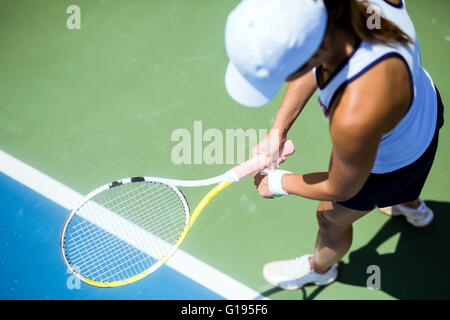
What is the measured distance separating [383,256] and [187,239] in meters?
1.14

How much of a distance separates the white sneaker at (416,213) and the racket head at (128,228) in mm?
1234

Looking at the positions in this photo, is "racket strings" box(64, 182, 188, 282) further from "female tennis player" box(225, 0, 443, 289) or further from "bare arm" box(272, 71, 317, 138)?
"female tennis player" box(225, 0, 443, 289)

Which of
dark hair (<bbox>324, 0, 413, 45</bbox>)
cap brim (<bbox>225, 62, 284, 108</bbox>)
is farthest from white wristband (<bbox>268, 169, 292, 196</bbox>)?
dark hair (<bbox>324, 0, 413, 45</bbox>)

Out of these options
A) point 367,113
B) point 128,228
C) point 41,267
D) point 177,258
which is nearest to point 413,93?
point 367,113

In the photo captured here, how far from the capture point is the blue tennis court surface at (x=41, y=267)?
8.18 feet

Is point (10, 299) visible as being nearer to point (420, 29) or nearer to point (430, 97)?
point (430, 97)

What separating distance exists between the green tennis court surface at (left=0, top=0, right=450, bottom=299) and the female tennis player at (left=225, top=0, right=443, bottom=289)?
0.96 meters

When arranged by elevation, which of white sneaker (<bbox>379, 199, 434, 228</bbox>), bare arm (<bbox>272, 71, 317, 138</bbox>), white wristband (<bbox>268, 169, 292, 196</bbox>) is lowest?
white sneaker (<bbox>379, 199, 434, 228</bbox>)

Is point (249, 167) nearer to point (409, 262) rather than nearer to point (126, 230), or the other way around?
point (126, 230)

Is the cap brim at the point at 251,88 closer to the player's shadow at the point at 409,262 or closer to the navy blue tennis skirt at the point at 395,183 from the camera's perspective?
the navy blue tennis skirt at the point at 395,183

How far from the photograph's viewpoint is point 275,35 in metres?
1.13

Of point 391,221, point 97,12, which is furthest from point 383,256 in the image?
point 97,12

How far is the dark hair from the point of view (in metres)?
1.24

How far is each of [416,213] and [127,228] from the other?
1.68m
